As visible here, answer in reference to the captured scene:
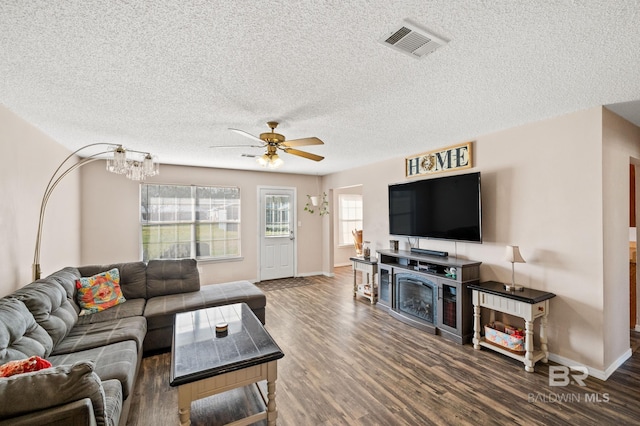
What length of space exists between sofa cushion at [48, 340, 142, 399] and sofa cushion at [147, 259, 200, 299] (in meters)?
1.33

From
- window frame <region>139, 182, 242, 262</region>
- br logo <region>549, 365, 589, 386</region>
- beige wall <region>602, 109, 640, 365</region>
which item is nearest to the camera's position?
br logo <region>549, 365, 589, 386</region>

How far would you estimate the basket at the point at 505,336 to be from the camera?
2.79 metres

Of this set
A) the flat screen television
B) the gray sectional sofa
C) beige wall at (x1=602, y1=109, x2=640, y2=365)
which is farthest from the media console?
the gray sectional sofa

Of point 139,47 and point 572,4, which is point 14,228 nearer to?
point 139,47

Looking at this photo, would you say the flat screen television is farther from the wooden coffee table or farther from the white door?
the white door

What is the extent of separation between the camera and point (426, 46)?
5.32 feet

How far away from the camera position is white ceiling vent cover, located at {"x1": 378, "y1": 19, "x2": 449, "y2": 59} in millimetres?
1475

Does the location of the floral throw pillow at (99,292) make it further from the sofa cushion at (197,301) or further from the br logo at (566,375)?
the br logo at (566,375)

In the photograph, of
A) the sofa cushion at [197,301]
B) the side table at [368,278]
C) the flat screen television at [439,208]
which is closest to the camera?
the sofa cushion at [197,301]

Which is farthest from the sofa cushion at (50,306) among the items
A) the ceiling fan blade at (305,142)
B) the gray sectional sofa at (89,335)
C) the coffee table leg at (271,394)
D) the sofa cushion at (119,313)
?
the ceiling fan blade at (305,142)

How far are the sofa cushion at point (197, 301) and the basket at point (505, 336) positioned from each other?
8.66ft

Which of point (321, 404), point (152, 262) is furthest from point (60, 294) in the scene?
point (321, 404)

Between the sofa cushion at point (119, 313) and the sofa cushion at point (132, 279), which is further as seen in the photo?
the sofa cushion at point (132, 279)
